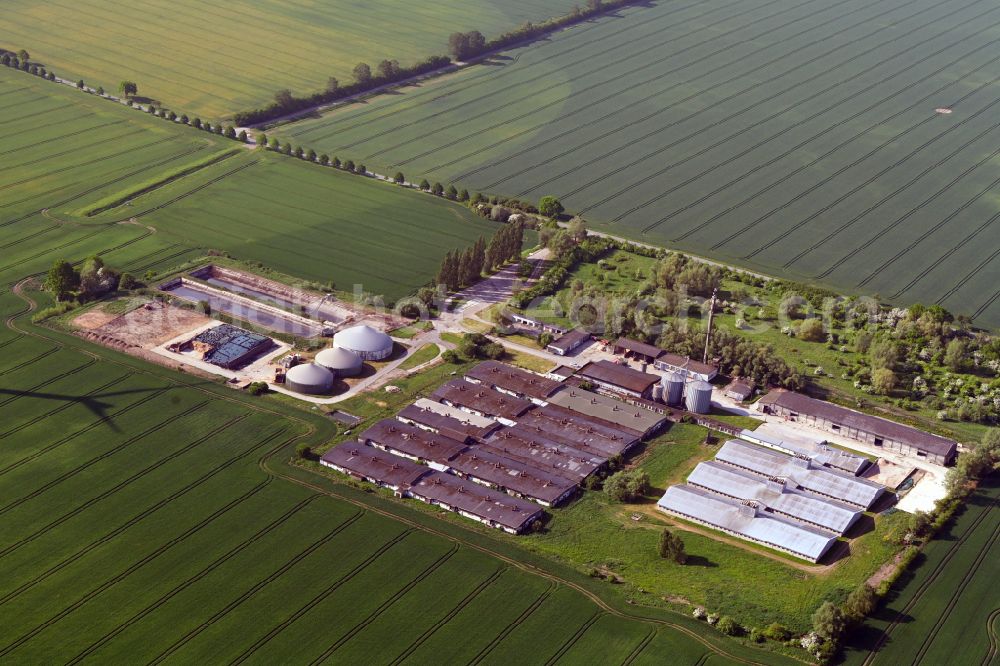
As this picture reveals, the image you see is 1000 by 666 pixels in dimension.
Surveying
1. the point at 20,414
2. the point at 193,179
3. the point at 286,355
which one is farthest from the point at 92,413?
the point at 193,179

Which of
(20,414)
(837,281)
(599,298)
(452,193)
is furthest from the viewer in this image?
(452,193)

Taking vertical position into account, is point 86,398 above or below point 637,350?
below

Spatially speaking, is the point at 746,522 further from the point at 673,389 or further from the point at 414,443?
the point at 414,443

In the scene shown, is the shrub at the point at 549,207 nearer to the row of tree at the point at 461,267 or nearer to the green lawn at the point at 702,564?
the row of tree at the point at 461,267

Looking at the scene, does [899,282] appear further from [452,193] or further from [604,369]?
[452,193]

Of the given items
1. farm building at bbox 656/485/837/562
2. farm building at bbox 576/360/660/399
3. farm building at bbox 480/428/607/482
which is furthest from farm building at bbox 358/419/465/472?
farm building at bbox 656/485/837/562

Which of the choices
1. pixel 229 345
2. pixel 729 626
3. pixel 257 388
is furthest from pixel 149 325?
pixel 729 626
